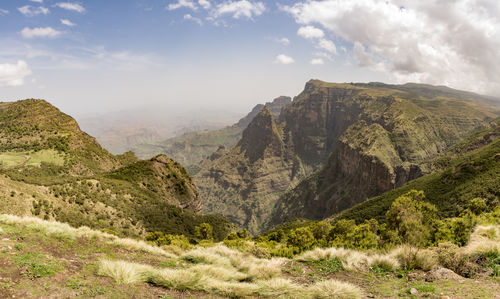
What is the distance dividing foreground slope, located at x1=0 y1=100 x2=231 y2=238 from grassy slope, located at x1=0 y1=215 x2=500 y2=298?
2725cm

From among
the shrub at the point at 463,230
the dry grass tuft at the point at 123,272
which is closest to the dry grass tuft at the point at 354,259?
the dry grass tuft at the point at 123,272

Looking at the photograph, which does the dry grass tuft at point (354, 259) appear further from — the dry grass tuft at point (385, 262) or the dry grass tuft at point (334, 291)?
the dry grass tuft at point (334, 291)

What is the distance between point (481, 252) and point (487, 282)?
316 cm

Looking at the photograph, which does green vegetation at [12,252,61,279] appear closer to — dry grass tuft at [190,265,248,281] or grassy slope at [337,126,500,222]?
dry grass tuft at [190,265,248,281]

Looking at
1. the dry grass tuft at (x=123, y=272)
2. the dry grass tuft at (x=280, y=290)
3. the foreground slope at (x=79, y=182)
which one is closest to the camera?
the dry grass tuft at (x=123, y=272)

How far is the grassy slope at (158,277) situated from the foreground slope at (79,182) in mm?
27253

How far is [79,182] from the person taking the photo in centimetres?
5472

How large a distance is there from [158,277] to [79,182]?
2266 inches

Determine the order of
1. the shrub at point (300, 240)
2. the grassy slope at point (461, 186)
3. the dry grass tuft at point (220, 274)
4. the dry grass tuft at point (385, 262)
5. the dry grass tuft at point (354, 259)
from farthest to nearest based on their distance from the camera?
the grassy slope at point (461, 186)
the shrub at point (300, 240)
the dry grass tuft at point (354, 259)
the dry grass tuft at point (385, 262)
the dry grass tuft at point (220, 274)

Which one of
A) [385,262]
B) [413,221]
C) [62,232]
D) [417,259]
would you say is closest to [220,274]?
[385,262]

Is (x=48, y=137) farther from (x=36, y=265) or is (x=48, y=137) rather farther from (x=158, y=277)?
(x=158, y=277)

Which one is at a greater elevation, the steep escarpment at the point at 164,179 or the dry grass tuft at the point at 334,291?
the dry grass tuft at the point at 334,291

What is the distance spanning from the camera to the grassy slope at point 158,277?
884cm

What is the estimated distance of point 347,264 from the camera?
14.8 metres
